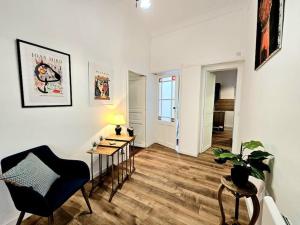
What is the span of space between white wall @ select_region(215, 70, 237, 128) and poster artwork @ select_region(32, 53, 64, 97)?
6.43 m

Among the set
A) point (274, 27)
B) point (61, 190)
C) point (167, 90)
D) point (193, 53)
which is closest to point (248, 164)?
point (274, 27)

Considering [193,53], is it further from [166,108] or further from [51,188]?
[51,188]

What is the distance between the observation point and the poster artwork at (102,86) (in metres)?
2.35

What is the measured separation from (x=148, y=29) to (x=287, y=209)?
13.0 feet

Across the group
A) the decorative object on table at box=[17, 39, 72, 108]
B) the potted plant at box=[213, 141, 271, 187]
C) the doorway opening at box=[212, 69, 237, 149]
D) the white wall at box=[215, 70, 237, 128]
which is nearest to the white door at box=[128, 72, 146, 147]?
the decorative object on table at box=[17, 39, 72, 108]

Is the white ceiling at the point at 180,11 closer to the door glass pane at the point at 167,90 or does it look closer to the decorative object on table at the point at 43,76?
the door glass pane at the point at 167,90

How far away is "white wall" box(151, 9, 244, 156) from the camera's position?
9.01ft

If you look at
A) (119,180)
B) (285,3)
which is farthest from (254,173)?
(119,180)

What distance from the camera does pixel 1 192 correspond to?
1.37 meters

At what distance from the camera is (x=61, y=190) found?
4.53ft

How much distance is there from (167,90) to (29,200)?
3.40 meters

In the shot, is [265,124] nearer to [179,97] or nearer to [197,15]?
[179,97]

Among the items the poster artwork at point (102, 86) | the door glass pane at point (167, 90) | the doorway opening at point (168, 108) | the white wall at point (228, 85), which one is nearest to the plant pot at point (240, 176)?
the poster artwork at point (102, 86)

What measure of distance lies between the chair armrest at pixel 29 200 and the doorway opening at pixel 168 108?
9.96 feet
